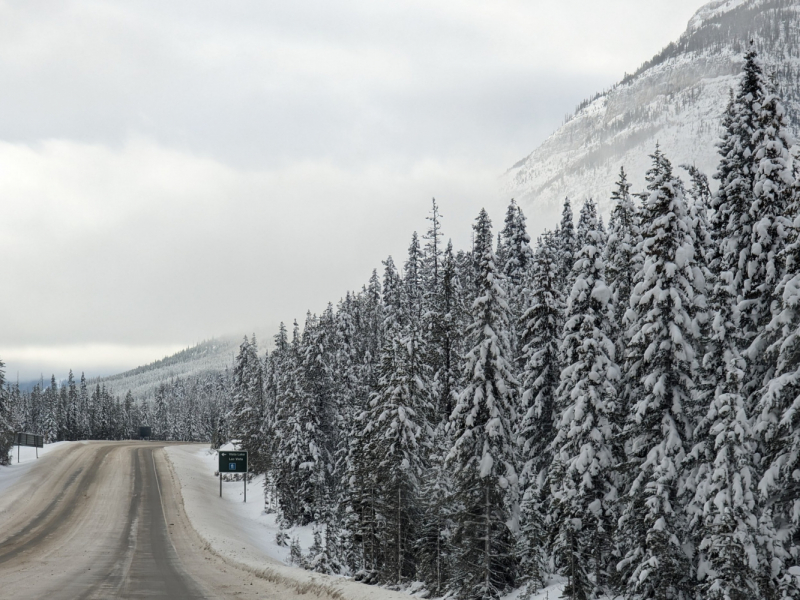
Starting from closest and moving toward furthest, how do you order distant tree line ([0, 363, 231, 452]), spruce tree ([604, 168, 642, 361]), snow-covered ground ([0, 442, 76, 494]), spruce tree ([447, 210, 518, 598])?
spruce tree ([447, 210, 518, 598]), spruce tree ([604, 168, 642, 361]), snow-covered ground ([0, 442, 76, 494]), distant tree line ([0, 363, 231, 452])

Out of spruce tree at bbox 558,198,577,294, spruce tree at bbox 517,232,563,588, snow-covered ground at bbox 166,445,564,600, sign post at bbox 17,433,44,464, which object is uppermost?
spruce tree at bbox 558,198,577,294

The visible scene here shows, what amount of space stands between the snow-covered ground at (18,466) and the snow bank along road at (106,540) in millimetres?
1066

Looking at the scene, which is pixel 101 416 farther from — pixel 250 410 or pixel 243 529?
pixel 243 529

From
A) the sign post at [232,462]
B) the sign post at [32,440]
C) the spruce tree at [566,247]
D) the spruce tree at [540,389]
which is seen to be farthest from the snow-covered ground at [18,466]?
the spruce tree at [566,247]

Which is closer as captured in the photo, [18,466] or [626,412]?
[626,412]

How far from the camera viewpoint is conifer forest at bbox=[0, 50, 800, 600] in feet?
63.8

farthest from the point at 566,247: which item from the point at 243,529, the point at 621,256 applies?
the point at 243,529

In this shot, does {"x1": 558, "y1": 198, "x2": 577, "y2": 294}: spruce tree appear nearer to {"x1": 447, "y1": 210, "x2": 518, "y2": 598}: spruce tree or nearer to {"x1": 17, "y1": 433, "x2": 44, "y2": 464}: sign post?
{"x1": 447, "y1": 210, "x2": 518, "y2": 598}: spruce tree

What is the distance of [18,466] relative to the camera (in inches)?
2815

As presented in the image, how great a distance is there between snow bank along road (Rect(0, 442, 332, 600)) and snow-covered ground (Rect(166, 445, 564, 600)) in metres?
0.86

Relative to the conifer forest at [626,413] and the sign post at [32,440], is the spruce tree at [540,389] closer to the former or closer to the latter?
the conifer forest at [626,413]

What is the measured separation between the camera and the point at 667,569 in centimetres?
2127

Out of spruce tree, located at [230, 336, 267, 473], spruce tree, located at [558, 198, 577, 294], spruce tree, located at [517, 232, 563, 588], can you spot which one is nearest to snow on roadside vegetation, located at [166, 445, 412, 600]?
spruce tree, located at [230, 336, 267, 473]

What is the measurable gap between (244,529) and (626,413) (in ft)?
127
